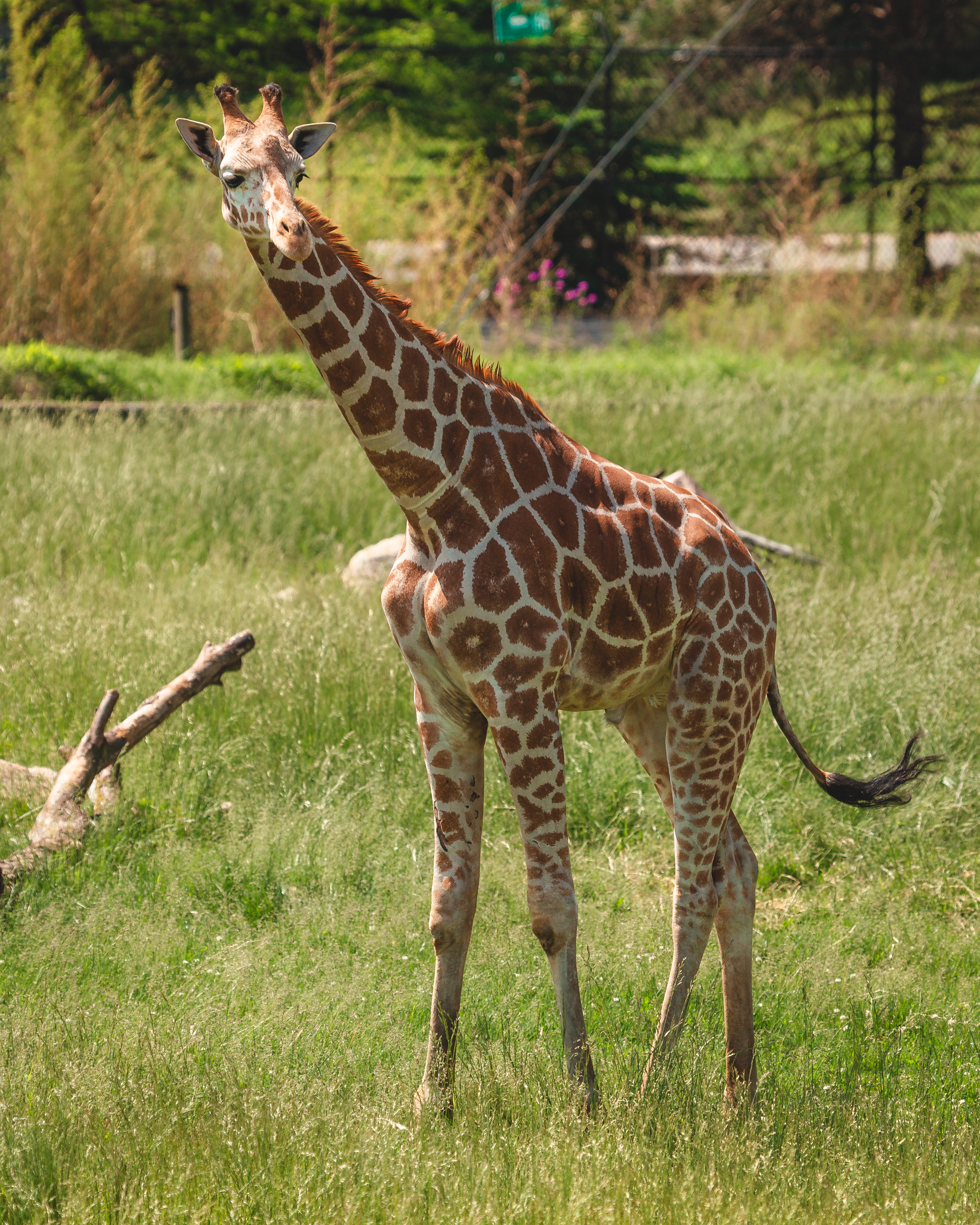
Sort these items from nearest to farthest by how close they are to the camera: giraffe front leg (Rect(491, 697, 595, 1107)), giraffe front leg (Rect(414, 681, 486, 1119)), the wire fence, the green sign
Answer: giraffe front leg (Rect(491, 697, 595, 1107))
giraffe front leg (Rect(414, 681, 486, 1119))
the wire fence
the green sign

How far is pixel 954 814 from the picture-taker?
16.3ft

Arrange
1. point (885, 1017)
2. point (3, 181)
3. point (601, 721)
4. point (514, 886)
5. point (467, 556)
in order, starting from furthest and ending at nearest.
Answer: point (3, 181) < point (601, 721) < point (514, 886) < point (885, 1017) < point (467, 556)

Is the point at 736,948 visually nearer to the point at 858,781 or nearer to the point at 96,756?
the point at 858,781

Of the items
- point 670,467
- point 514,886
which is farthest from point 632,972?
point 670,467

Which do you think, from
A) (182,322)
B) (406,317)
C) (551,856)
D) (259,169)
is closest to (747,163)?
(182,322)

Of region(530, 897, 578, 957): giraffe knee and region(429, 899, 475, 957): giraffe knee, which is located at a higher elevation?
region(530, 897, 578, 957): giraffe knee

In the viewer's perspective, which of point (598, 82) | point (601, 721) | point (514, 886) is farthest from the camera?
point (598, 82)

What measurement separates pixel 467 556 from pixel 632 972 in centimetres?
187

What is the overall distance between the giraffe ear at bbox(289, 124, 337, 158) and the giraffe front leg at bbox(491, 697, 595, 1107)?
1407mm

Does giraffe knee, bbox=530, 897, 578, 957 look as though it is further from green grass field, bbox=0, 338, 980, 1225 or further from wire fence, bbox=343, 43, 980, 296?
wire fence, bbox=343, 43, 980, 296

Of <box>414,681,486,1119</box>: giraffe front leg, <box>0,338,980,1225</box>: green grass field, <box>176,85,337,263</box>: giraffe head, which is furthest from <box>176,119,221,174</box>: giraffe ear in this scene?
<box>0,338,980,1225</box>: green grass field

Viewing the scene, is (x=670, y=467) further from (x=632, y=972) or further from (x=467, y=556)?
(x=467, y=556)

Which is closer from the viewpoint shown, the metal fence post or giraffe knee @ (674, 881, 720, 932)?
giraffe knee @ (674, 881, 720, 932)

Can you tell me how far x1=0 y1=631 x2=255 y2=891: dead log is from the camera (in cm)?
443
